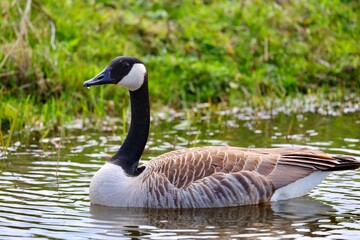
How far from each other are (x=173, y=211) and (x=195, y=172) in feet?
1.62

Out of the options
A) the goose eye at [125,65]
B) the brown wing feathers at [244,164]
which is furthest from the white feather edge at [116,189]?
the goose eye at [125,65]

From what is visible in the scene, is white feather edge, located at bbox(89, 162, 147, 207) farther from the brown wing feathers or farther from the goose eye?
the goose eye

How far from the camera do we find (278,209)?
29.7 feet

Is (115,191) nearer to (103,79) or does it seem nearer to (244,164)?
(103,79)


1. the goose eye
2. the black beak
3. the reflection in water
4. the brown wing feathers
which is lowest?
the reflection in water

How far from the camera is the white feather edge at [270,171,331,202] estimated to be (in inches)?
Result: 370

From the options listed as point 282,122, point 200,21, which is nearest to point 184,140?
point 282,122

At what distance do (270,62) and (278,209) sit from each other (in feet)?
23.0

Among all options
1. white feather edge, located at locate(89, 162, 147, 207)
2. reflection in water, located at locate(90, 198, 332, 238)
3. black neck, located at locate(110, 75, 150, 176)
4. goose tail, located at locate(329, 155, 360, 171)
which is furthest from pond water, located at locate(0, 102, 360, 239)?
black neck, located at locate(110, 75, 150, 176)

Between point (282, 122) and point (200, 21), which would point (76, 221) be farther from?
point (200, 21)

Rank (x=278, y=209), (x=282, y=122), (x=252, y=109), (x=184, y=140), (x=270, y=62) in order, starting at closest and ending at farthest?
(x=278, y=209), (x=184, y=140), (x=282, y=122), (x=252, y=109), (x=270, y=62)

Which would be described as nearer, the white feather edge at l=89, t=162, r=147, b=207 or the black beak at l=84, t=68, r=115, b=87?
the white feather edge at l=89, t=162, r=147, b=207

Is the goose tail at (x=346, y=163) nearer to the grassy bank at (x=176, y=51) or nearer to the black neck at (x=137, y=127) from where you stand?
the black neck at (x=137, y=127)

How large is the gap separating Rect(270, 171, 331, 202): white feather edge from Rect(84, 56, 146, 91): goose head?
6.03 feet
